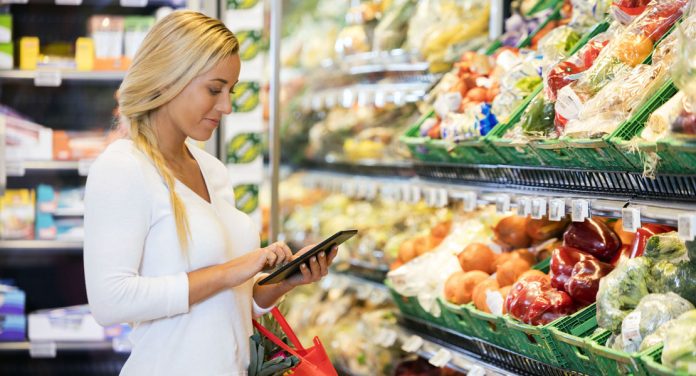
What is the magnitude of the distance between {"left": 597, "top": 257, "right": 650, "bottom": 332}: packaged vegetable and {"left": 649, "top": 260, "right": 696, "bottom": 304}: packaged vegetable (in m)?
0.02

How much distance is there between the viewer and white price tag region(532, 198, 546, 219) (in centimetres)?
263

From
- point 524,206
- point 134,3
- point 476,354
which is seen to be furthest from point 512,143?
point 134,3

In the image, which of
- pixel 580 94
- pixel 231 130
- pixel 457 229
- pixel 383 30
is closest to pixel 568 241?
pixel 580 94

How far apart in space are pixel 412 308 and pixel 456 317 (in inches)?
16.4

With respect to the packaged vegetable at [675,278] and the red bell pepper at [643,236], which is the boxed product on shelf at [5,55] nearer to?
the red bell pepper at [643,236]

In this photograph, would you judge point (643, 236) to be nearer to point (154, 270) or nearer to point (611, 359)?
point (611, 359)

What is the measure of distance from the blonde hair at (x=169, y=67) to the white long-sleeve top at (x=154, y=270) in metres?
0.03

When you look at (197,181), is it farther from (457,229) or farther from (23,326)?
(23,326)

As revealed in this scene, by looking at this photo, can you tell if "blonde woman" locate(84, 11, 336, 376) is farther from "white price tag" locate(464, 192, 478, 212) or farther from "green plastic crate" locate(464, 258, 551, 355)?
"white price tag" locate(464, 192, 478, 212)

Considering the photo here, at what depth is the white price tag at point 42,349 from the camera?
177 inches

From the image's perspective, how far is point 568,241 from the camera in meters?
2.74

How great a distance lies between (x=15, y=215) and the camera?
4.63 meters

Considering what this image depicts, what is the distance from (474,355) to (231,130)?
1.59m

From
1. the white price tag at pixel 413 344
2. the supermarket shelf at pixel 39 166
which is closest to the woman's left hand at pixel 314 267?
the white price tag at pixel 413 344
